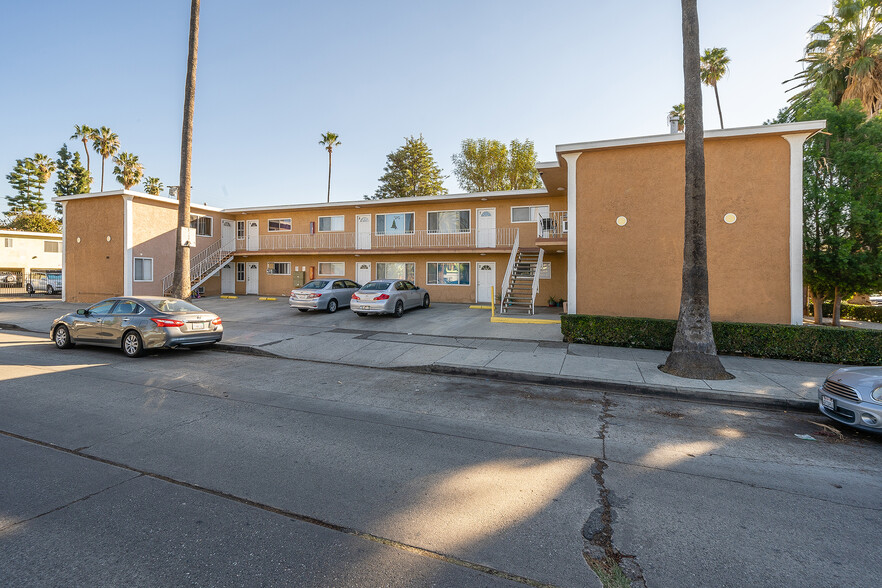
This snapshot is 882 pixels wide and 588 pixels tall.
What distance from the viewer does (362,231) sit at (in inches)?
942

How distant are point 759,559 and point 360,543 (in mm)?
2682

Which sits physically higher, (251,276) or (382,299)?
(251,276)

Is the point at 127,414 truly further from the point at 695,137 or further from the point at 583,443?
the point at 695,137

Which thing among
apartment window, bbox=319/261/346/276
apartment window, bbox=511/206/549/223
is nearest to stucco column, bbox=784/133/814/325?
apartment window, bbox=511/206/549/223

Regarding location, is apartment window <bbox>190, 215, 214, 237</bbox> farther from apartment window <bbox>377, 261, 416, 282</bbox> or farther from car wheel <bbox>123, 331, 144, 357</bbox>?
car wheel <bbox>123, 331, 144, 357</bbox>

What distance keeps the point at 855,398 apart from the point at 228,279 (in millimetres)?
28253

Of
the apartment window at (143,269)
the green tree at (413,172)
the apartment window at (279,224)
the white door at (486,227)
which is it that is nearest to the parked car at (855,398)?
the white door at (486,227)

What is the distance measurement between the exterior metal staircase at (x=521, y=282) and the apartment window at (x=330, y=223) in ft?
35.0

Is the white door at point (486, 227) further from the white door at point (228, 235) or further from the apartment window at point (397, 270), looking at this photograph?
the white door at point (228, 235)

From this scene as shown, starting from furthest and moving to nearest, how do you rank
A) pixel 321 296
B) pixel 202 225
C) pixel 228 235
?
pixel 228 235 < pixel 202 225 < pixel 321 296

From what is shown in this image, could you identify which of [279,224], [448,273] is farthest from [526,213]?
[279,224]

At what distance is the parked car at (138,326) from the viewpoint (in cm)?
954

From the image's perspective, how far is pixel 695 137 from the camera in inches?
358

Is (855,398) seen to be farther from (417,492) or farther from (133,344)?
(133,344)
